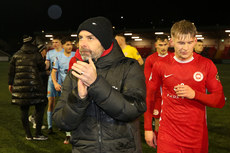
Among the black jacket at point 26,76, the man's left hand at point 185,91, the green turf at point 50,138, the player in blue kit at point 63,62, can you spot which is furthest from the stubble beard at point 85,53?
the player in blue kit at point 63,62

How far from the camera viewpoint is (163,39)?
593cm

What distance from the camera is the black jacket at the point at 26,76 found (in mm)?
5699

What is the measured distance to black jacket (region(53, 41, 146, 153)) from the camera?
177 cm

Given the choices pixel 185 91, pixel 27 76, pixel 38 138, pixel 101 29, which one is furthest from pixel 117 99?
pixel 38 138

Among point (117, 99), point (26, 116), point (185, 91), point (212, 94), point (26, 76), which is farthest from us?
point (26, 116)

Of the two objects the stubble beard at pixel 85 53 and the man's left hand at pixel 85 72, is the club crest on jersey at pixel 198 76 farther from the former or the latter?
the man's left hand at pixel 85 72

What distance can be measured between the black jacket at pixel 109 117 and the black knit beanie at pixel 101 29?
8cm

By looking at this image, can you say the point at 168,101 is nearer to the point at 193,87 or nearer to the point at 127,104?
the point at 193,87

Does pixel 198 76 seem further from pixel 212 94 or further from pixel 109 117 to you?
pixel 109 117

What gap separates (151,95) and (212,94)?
2.21ft

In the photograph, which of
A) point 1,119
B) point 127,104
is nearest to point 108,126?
point 127,104

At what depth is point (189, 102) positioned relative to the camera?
10.0ft

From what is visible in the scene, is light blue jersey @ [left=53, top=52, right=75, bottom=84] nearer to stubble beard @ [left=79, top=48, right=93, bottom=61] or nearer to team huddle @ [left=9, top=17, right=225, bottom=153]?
team huddle @ [left=9, top=17, right=225, bottom=153]

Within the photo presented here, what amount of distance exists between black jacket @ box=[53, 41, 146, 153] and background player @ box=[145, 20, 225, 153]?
46.2 inches
